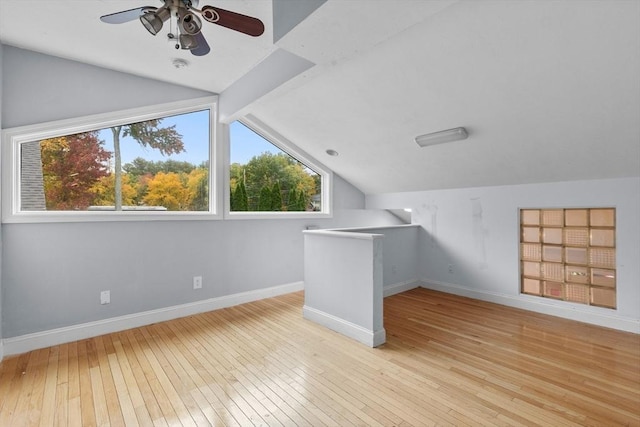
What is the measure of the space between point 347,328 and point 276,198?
2.36 m

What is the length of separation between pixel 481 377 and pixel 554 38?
2490mm

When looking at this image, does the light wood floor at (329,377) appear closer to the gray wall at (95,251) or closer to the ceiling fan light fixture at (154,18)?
the gray wall at (95,251)

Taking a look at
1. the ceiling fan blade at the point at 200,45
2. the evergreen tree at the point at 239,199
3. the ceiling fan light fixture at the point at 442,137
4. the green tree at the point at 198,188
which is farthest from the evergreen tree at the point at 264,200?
the ceiling fan blade at the point at 200,45

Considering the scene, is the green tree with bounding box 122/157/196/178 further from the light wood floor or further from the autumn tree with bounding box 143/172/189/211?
the light wood floor

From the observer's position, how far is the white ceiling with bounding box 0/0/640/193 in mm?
1903

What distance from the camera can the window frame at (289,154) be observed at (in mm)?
3982

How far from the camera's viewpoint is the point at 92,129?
3088 mm

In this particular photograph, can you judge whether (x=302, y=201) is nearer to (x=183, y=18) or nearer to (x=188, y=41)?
(x=188, y=41)

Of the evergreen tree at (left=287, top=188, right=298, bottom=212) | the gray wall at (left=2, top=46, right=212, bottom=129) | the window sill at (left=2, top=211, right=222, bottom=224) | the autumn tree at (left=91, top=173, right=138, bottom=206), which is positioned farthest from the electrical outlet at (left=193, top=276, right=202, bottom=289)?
the gray wall at (left=2, top=46, right=212, bottom=129)

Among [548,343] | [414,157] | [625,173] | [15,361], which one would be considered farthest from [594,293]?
[15,361]

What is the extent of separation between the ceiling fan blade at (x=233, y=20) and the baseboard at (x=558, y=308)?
164 inches

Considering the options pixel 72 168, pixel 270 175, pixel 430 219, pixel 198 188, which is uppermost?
pixel 270 175

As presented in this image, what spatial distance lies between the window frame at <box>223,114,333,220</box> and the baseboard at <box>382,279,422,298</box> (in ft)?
5.23

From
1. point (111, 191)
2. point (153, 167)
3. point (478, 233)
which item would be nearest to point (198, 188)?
point (153, 167)
